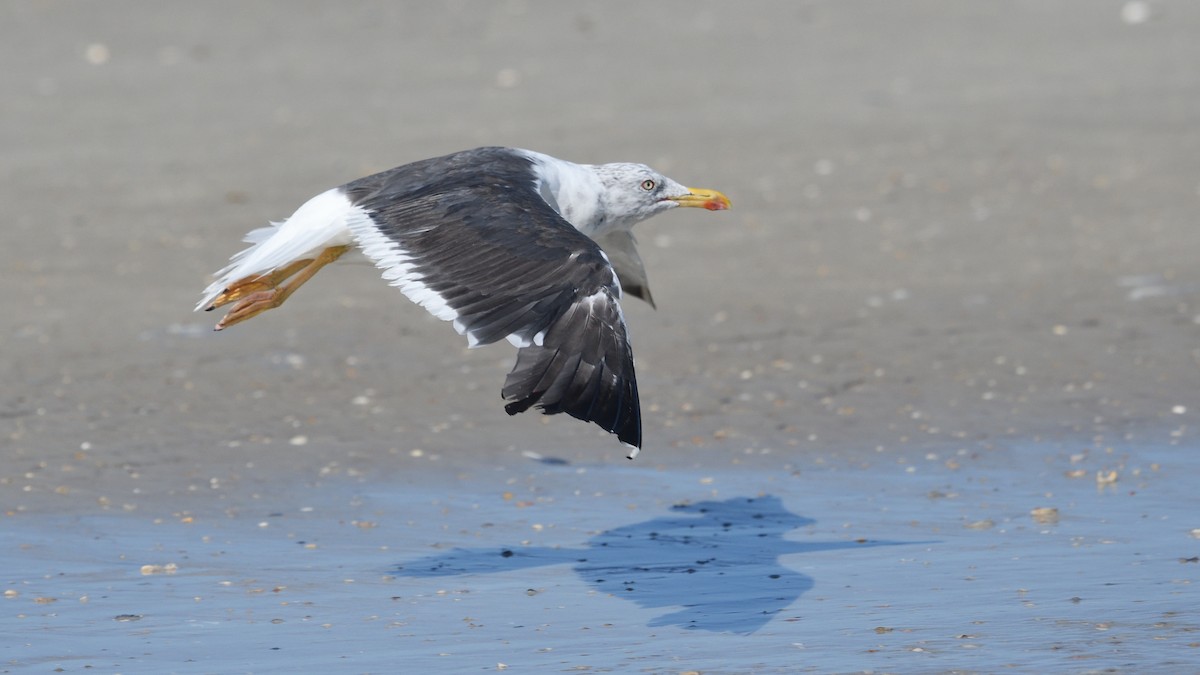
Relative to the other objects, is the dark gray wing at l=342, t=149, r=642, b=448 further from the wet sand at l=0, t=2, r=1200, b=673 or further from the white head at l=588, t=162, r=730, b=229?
the wet sand at l=0, t=2, r=1200, b=673

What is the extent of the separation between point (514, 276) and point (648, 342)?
3871 mm

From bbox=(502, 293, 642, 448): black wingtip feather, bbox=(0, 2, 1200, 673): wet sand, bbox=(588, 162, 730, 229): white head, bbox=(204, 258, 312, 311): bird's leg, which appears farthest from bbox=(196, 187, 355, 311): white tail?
bbox=(502, 293, 642, 448): black wingtip feather

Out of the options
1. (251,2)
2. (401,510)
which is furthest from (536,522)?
(251,2)

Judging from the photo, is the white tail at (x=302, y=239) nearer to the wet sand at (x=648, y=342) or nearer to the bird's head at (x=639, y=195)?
the wet sand at (x=648, y=342)

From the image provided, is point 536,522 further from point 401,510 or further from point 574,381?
point 574,381

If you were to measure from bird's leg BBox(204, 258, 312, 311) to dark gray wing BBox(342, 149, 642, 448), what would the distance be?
0.41 m

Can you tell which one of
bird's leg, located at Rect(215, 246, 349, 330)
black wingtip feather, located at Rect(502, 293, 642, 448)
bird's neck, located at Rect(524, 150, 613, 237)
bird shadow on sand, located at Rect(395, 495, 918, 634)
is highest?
bird's neck, located at Rect(524, 150, 613, 237)

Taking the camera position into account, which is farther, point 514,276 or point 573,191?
point 573,191

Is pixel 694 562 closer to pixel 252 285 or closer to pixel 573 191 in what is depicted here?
pixel 573 191

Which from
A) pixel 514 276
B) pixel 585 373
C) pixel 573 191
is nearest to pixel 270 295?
pixel 573 191

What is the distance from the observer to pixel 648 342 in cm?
990

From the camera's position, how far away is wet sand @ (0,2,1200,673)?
608cm

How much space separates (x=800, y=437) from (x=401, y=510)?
2036 millimetres

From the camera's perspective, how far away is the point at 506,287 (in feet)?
19.8
